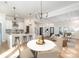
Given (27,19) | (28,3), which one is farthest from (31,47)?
(28,3)

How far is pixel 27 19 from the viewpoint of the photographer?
1939mm

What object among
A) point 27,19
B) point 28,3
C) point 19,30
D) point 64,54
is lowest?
point 64,54

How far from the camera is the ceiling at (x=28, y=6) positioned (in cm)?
187

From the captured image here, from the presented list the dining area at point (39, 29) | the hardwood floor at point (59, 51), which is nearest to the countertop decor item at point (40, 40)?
the dining area at point (39, 29)

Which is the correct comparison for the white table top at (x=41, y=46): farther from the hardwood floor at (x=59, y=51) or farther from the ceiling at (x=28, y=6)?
the ceiling at (x=28, y=6)

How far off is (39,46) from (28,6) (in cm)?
67

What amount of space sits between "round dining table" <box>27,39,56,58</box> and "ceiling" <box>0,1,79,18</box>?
0.49m

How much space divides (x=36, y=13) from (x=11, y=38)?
59cm

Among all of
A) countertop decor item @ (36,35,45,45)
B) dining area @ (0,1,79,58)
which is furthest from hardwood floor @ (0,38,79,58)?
countertop decor item @ (36,35,45,45)

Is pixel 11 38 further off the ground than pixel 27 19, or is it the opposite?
pixel 27 19

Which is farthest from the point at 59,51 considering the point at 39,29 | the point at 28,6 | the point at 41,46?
the point at 28,6

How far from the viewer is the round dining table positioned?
1.89 metres

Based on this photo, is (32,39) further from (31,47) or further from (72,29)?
(72,29)

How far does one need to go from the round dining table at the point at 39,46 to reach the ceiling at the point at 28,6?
19.4 inches
